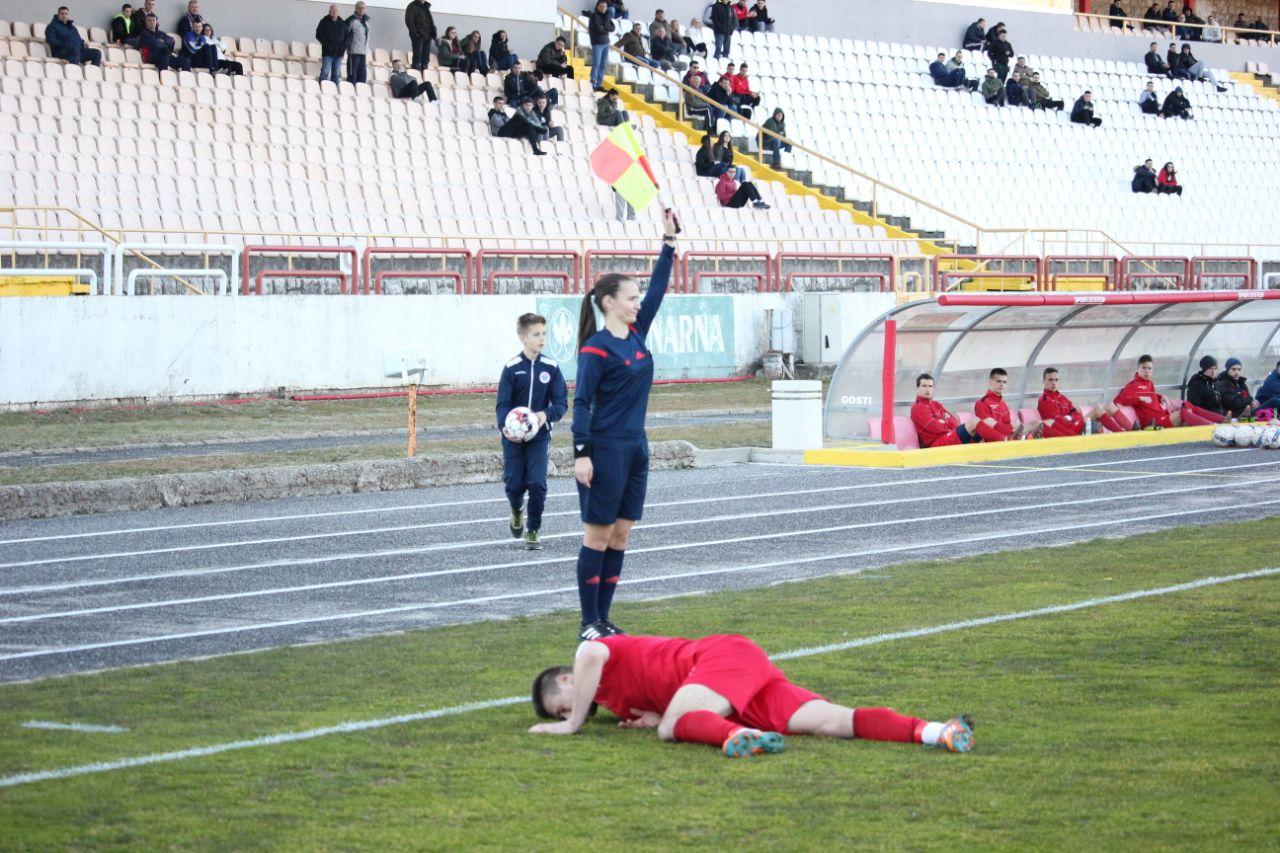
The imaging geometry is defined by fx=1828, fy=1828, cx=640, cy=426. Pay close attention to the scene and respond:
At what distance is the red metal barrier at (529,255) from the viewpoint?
91.4 feet

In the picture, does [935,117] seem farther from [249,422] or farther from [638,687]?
[638,687]

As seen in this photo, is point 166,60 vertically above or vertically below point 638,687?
above

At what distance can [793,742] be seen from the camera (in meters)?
7.13

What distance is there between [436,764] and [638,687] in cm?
98

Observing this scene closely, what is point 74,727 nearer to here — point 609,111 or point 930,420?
point 930,420

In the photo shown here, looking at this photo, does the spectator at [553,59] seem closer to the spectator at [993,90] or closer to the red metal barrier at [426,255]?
the red metal barrier at [426,255]

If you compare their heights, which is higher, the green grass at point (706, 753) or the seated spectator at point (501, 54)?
the seated spectator at point (501, 54)

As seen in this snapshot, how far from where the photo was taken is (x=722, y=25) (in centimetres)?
4134

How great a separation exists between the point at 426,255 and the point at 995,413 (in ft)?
33.1

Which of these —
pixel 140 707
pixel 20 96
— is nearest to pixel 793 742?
pixel 140 707

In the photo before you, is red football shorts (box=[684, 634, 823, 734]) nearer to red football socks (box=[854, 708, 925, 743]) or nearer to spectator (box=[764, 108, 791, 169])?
red football socks (box=[854, 708, 925, 743])

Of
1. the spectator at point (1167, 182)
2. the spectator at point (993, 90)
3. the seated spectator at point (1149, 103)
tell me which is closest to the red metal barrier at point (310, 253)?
the spectator at point (993, 90)

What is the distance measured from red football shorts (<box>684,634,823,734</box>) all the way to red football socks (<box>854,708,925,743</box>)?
0.24 m

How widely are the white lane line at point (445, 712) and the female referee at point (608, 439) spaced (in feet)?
3.58
